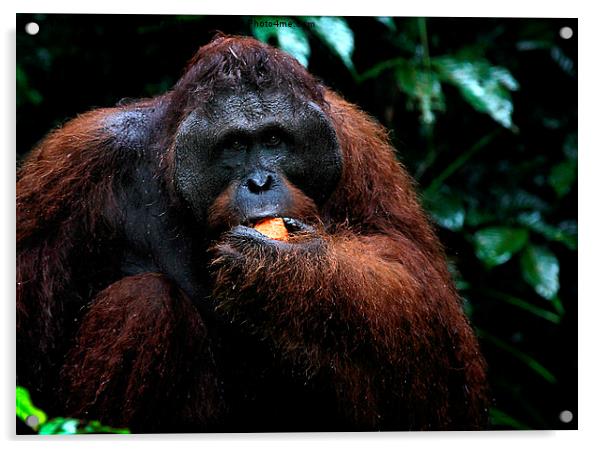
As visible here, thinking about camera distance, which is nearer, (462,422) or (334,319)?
(334,319)

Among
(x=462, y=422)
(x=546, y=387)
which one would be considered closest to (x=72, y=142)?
(x=462, y=422)

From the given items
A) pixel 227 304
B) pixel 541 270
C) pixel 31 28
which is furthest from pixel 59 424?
pixel 541 270

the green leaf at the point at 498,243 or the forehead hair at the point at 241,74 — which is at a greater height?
the forehead hair at the point at 241,74

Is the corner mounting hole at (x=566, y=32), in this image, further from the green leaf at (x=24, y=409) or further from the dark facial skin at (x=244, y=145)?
the green leaf at (x=24, y=409)

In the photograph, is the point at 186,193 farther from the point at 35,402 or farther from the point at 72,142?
the point at 35,402

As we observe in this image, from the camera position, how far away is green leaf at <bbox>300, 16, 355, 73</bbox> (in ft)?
12.9

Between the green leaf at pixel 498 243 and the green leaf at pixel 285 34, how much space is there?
1.24 metres

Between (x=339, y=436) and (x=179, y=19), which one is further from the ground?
(x=179, y=19)

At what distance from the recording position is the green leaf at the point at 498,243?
4598 millimetres

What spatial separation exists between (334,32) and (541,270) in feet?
4.32

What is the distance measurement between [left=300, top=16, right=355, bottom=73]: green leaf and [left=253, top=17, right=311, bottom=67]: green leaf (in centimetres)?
5

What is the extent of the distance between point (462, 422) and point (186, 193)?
1267 millimetres
